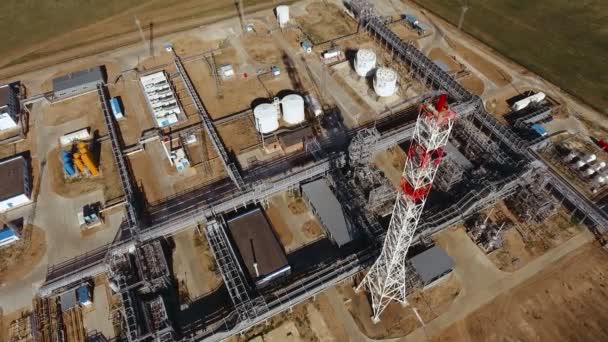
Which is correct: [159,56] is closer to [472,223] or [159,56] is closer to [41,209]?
[41,209]

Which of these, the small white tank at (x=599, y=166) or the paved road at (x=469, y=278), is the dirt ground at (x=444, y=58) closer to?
the small white tank at (x=599, y=166)

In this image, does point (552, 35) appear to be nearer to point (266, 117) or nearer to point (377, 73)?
point (377, 73)

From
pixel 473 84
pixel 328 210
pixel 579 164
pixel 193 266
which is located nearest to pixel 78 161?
pixel 193 266

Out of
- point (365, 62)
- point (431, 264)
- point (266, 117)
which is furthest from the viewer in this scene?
point (365, 62)

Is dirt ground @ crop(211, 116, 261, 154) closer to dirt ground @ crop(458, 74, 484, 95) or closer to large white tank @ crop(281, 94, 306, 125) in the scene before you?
large white tank @ crop(281, 94, 306, 125)

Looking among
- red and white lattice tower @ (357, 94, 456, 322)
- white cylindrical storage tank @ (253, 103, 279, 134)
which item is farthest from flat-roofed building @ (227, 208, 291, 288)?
white cylindrical storage tank @ (253, 103, 279, 134)

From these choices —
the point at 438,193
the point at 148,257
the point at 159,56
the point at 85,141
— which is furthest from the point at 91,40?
the point at 438,193

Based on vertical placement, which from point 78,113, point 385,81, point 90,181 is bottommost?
point 385,81

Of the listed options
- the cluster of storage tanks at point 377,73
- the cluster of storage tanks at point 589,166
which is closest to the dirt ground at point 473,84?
the cluster of storage tanks at point 377,73
